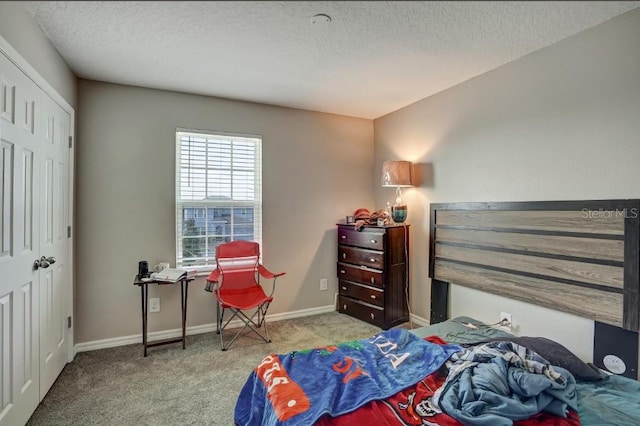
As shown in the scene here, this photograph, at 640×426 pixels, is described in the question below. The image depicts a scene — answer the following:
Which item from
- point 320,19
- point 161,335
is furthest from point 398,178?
point 161,335

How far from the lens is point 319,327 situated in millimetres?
3576

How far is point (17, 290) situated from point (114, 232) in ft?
4.21

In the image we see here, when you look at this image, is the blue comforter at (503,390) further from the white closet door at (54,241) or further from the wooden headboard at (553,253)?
the white closet door at (54,241)

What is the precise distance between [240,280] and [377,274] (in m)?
1.48

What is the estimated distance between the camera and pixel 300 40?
7.68ft

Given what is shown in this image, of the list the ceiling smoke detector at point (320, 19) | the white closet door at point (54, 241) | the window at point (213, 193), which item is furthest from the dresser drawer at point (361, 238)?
the white closet door at point (54, 241)

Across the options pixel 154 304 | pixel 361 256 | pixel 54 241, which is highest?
pixel 54 241

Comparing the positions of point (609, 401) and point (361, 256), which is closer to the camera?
point (609, 401)

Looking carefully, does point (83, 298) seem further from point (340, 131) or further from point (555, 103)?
point (555, 103)

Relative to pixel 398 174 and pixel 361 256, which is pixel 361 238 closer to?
pixel 361 256

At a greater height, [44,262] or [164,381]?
[44,262]

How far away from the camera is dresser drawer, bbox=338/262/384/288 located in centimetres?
352

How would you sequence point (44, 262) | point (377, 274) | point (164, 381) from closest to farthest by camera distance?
point (44, 262)
point (164, 381)
point (377, 274)

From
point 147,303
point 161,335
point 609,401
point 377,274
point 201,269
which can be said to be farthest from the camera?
point 377,274
